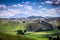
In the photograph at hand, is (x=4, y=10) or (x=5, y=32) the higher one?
(x=4, y=10)

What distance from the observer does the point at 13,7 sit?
6.90ft

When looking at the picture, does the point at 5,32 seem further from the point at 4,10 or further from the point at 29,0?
the point at 29,0

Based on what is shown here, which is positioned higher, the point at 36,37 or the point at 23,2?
the point at 23,2

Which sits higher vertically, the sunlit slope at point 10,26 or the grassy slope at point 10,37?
the sunlit slope at point 10,26

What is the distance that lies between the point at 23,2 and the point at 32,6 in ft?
0.44

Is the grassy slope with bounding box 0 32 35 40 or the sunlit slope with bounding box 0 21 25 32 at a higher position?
the sunlit slope with bounding box 0 21 25 32

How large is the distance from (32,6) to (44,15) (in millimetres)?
200

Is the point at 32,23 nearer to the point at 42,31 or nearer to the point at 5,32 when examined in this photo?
the point at 42,31

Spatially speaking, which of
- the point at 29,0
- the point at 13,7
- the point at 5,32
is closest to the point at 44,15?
the point at 29,0

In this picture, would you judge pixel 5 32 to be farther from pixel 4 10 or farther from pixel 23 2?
pixel 23 2

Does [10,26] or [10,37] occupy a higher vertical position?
[10,26]

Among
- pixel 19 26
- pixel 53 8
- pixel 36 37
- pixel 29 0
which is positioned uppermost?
pixel 29 0

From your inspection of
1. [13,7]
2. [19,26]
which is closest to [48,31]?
[19,26]

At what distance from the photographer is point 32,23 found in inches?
82.7
